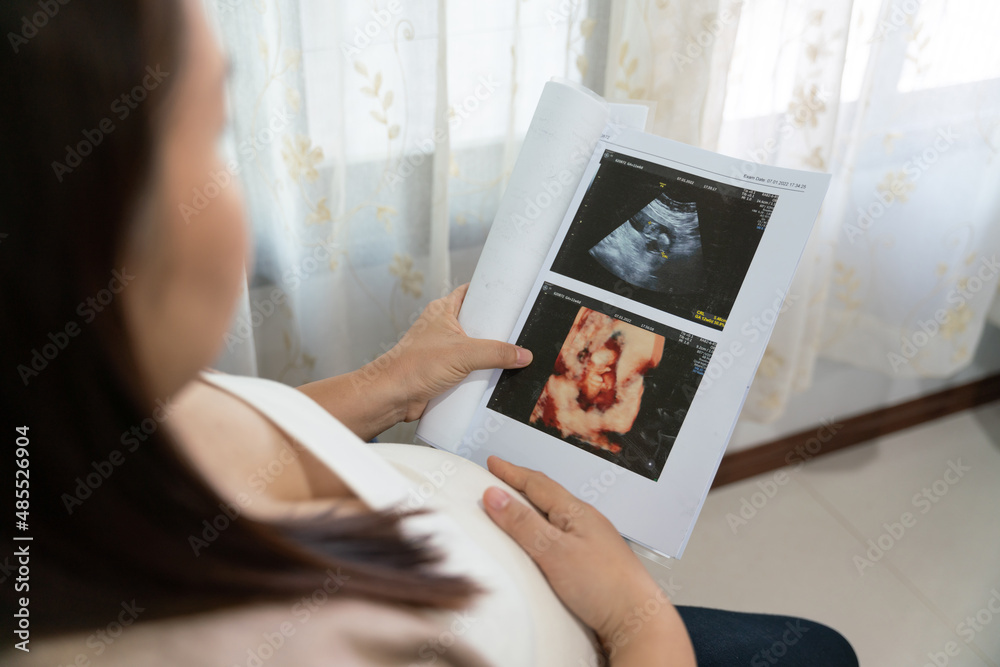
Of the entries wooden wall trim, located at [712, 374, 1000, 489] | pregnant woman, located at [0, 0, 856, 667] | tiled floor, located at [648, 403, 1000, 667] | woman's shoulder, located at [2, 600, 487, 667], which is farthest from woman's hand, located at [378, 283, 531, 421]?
wooden wall trim, located at [712, 374, 1000, 489]

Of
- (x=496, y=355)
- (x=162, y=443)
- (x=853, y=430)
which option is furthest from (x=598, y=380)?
(x=853, y=430)

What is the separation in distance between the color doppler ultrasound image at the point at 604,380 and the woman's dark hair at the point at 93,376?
34 centimetres

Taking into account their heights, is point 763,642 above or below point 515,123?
below

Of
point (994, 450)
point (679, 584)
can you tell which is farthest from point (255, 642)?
point (994, 450)

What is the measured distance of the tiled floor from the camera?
1307mm

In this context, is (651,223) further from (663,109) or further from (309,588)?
(309,588)

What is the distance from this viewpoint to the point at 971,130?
1.20 metres

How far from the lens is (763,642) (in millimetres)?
781

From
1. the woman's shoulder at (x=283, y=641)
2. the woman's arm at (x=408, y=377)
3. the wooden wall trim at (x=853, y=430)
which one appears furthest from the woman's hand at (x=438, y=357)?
the wooden wall trim at (x=853, y=430)

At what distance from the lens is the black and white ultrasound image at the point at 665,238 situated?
70 cm

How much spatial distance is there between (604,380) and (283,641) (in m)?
0.43

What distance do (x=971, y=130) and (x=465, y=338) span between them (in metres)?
1.02

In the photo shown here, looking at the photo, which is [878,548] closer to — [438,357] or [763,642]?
[763,642]

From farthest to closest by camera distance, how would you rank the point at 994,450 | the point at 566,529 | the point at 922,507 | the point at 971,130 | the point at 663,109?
the point at 994,450 < the point at 922,507 < the point at 971,130 < the point at 663,109 < the point at 566,529
